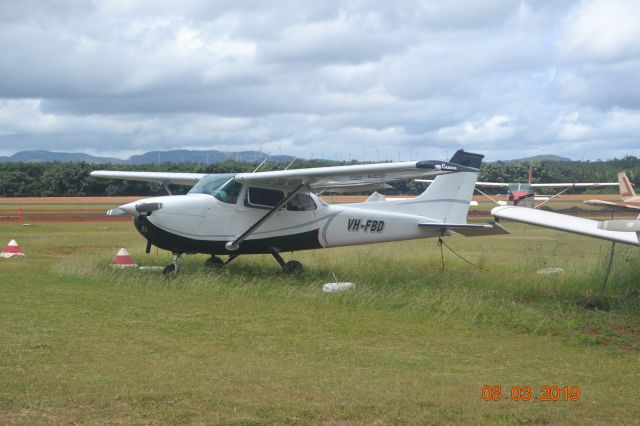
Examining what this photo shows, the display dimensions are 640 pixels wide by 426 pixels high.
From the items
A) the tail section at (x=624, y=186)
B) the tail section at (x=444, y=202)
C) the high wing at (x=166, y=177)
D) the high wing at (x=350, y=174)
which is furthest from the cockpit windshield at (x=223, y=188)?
the tail section at (x=624, y=186)

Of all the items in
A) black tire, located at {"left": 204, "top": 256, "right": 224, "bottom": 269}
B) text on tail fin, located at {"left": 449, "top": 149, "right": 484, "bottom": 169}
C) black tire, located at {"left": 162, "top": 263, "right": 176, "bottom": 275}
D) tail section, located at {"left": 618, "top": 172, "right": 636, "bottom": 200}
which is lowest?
black tire, located at {"left": 204, "top": 256, "right": 224, "bottom": 269}

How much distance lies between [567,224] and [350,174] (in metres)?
4.55

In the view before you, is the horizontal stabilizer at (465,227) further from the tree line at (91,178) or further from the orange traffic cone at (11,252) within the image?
the tree line at (91,178)

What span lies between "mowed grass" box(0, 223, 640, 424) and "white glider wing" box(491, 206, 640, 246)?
115cm

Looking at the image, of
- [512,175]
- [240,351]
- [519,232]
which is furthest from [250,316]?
[512,175]

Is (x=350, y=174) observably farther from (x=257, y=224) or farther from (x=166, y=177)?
(x=166, y=177)

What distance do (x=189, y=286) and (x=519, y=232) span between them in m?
22.0

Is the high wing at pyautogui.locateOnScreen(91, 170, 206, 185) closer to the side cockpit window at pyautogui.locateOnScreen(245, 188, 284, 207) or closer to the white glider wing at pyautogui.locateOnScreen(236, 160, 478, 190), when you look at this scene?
the side cockpit window at pyautogui.locateOnScreen(245, 188, 284, 207)

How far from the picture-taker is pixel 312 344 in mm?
8344

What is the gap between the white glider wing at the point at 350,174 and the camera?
12.0 m

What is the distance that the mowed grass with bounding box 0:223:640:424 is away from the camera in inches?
221

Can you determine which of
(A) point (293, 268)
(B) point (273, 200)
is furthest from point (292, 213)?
(A) point (293, 268)
